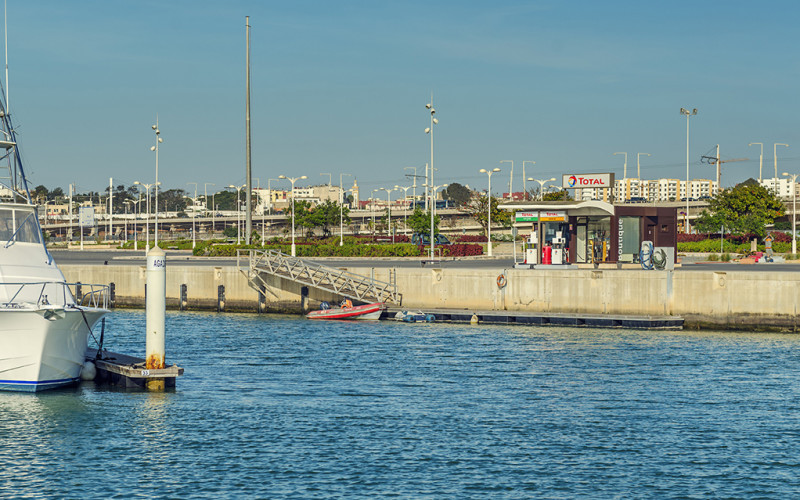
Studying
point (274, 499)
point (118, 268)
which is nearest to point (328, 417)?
point (274, 499)

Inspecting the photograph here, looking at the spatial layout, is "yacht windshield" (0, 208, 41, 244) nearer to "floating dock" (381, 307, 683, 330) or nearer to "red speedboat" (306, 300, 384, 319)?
"red speedboat" (306, 300, 384, 319)

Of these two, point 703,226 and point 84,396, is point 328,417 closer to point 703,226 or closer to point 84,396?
point 84,396

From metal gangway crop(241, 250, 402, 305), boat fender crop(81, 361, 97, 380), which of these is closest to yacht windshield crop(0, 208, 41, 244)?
boat fender crop(81, 361, 97, 380)

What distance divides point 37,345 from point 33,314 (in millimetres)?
1239

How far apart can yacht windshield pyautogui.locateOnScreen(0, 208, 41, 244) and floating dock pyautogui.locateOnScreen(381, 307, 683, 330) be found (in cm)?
2587

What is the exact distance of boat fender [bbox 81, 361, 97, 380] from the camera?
119 ft

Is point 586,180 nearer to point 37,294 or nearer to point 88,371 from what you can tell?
point 88,371

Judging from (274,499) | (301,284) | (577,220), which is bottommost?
(274,499)

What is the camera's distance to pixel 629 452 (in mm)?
27609

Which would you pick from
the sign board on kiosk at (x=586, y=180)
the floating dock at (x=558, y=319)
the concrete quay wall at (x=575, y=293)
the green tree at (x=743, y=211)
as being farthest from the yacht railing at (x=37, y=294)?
the green tree at (x=743, y=211)

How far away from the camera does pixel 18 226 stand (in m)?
37.2

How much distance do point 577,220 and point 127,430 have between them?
40.9 meters

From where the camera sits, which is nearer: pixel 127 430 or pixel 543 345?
pixel 127 430

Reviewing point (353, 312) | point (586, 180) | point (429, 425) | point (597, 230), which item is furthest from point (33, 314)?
point (586, 180)
